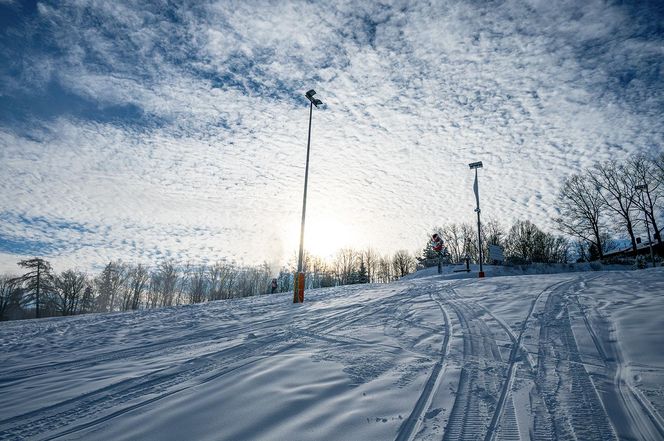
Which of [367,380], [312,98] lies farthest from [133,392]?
[312,98]

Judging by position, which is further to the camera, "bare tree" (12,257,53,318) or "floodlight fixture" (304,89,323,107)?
"bare tree" (12,257,53,318)

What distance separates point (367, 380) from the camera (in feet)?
13.1

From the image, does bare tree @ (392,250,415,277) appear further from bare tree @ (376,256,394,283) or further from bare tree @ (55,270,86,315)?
bare tree @ (55,270,86,315)

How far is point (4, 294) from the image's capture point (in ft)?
155

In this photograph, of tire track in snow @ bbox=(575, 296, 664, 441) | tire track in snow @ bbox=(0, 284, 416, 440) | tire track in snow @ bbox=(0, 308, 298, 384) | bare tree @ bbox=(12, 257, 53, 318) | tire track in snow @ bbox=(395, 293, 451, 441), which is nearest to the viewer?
tire track in snow @ bbox=(575, 296, 664, 441)

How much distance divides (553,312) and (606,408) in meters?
4.66

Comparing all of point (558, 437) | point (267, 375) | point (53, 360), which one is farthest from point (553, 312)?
point (53, 360)

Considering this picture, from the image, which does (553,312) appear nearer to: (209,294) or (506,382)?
(506,382)

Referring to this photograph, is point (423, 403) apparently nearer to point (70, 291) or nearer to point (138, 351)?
→ point (138, 351)

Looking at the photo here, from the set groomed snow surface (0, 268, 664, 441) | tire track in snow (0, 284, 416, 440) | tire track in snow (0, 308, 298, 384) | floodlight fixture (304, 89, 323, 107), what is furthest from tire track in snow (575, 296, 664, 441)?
floodlight fixture (304, 89, 323, 107)

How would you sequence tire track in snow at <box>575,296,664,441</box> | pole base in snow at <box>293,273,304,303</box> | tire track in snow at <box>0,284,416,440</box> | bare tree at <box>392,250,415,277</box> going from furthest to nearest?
1. bare tree at <box>392,250,415,277</box>
2. pole base in snow at <box>293,273,304,303</box>
3. tire track in snow at <box>0,284,416,440</box>
4. tire track in snow at <box>575,296,664,441</box>

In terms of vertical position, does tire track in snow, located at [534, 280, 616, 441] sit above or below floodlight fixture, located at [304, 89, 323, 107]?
below

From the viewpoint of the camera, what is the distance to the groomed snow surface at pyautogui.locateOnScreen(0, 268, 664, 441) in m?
2.91

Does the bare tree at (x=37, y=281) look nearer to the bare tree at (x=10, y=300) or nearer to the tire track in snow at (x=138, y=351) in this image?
the bare tree at (x=10, y=300)
